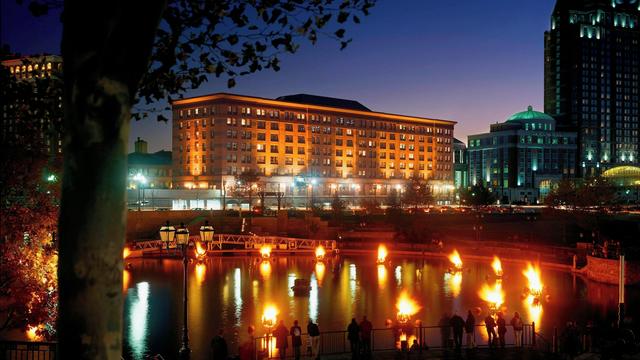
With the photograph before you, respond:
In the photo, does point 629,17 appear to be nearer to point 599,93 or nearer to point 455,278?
point 599,93

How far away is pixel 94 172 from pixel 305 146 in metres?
133

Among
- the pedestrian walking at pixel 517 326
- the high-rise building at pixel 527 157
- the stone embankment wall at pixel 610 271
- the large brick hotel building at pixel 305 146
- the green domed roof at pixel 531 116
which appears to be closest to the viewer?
the pedestrian walking at pixel 517 326

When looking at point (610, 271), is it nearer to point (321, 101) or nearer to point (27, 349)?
point (27, 349)

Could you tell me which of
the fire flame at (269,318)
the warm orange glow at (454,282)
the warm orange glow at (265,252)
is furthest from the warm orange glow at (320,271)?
the fire flame at (269,318)

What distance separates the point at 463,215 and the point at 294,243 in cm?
3908

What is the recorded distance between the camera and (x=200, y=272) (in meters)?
48.6

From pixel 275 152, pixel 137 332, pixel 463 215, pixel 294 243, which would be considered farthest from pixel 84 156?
pixel 275 152

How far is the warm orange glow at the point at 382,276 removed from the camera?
136 ft

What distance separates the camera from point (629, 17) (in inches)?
7569

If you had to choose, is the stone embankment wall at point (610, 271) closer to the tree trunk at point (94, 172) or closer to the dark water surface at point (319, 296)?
the dark water surface at point (319, 296)

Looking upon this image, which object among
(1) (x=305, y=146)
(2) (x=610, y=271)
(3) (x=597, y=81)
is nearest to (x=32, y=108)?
(2) (x=610, y=271)

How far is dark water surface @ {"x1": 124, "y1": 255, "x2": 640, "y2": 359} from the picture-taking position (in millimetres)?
28250

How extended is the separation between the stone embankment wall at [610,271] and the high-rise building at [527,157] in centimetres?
13172

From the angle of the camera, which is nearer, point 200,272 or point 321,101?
point 200,272
